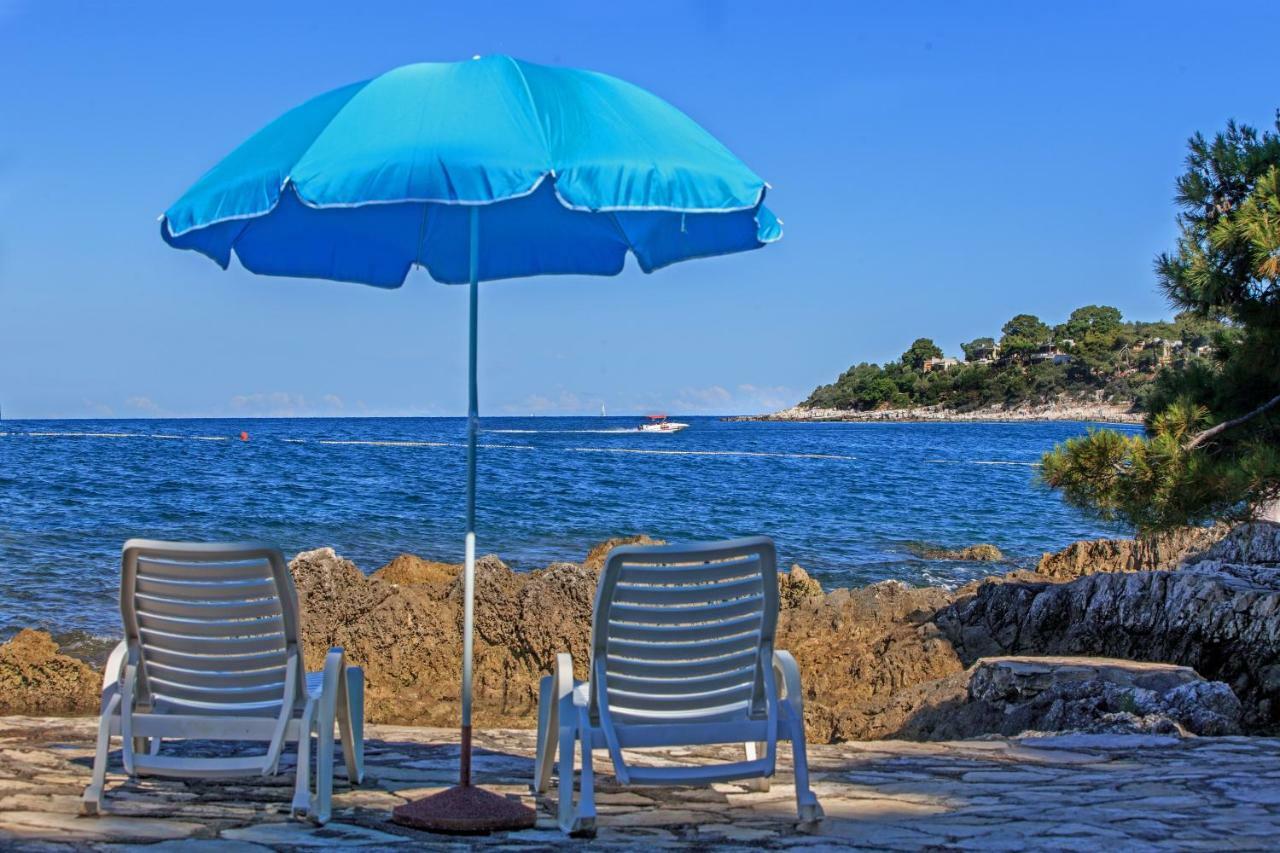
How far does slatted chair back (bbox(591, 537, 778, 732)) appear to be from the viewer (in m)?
4.34

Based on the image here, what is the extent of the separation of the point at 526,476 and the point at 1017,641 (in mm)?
32275

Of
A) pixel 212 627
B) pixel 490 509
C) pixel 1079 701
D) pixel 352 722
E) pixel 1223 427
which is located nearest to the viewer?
pixel 212 627

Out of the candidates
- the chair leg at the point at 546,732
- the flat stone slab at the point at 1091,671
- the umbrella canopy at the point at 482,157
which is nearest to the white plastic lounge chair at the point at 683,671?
the chair leg at the point at 546,732

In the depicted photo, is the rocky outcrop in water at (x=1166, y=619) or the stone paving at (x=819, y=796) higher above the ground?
the rocky outcrop in water at (x=1166, y=619)

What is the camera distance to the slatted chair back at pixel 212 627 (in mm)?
4348

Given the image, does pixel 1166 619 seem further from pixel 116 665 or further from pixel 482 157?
pixel 116 665

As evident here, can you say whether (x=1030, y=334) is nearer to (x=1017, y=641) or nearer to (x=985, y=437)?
(x=985, y=437)

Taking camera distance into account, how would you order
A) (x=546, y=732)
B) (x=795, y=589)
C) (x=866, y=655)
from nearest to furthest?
1. (x=546, y=732)
2. (x=866, y=655)
3. (x=795, y=589)

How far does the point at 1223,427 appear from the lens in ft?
25.4

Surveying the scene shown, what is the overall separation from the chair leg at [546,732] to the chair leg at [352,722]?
70 centimetres

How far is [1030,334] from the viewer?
14300cm

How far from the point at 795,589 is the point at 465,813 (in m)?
8.84

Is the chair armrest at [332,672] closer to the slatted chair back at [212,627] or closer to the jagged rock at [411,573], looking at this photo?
the slatted chair back at [212,627]

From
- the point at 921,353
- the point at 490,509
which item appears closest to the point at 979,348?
the point at 921,353
